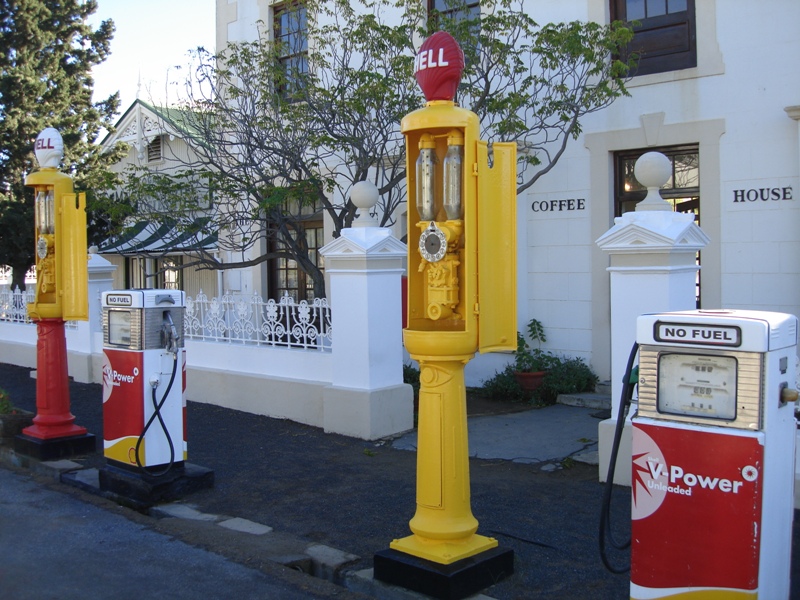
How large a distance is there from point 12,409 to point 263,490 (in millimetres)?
3597

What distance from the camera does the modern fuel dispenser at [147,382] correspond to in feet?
21.2

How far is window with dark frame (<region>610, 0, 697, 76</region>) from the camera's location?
9.41 metres

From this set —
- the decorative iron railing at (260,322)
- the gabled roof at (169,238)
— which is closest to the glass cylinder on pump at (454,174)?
the decorative iron railing at (260,322)

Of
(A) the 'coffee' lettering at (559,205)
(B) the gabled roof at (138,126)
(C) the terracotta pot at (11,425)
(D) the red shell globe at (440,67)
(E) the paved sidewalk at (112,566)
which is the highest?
(B) the gabled roof at (138,126)

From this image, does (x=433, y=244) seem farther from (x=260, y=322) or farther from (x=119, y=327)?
(x=260, y=322)

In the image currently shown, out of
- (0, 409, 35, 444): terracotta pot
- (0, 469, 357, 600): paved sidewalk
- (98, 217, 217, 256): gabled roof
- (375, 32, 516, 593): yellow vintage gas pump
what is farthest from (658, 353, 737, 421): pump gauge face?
(98, 217, 217, 256): gabled roof

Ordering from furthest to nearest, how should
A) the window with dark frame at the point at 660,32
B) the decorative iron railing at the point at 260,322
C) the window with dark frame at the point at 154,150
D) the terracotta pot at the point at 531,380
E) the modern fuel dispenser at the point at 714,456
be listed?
the window with dark frame at the point at 154,150
the terracotta pot at the point at 531,380
the window with dark frame at the point at 660,32
the decorative iron railing at the point at 260,322
the modern fuel dispenser at the point at 714,456

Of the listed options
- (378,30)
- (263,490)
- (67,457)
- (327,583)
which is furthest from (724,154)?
(67,457)

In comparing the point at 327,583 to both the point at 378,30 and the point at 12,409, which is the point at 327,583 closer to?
the point at 12,409

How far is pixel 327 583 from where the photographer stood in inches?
193

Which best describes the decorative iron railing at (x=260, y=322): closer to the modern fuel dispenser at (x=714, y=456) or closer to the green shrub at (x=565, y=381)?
the green shrub at (x=565, y=381)

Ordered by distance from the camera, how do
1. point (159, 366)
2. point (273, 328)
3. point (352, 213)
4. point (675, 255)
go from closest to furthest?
point (675, 255) → point (159, 366) → point (273, 328) → point (352, 213)

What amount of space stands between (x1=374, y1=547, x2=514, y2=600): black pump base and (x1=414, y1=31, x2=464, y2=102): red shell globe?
2461 millimetres

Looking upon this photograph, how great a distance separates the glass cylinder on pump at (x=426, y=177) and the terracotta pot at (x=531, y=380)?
567cm
